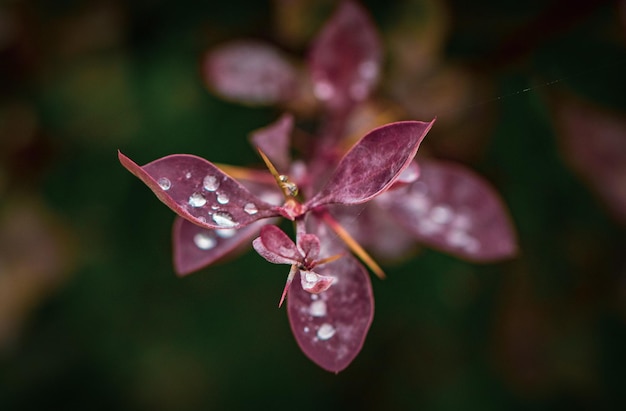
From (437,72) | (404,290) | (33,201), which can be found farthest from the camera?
(404,290)

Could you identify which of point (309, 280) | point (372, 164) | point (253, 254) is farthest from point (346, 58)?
point (253, 254)

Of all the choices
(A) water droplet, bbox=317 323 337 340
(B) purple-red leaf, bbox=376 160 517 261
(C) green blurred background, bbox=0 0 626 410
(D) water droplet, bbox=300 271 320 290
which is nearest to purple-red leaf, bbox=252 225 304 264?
(D) water droplet, bbox=300 271 320 290

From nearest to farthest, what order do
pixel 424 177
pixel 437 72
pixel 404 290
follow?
pixel 424 177 → pixel 437 72 → pixel 404 290

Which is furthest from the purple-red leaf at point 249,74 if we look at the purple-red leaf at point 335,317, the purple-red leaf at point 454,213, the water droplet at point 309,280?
the water droplet at point 309,280

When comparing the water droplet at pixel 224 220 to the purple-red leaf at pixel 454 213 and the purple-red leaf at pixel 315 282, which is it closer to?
the purple-red leaf at pixel 315 282

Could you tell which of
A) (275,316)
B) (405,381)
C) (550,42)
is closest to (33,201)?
(275,316)

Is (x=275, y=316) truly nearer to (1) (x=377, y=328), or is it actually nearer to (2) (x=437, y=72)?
(1) (x=377, y=328)
